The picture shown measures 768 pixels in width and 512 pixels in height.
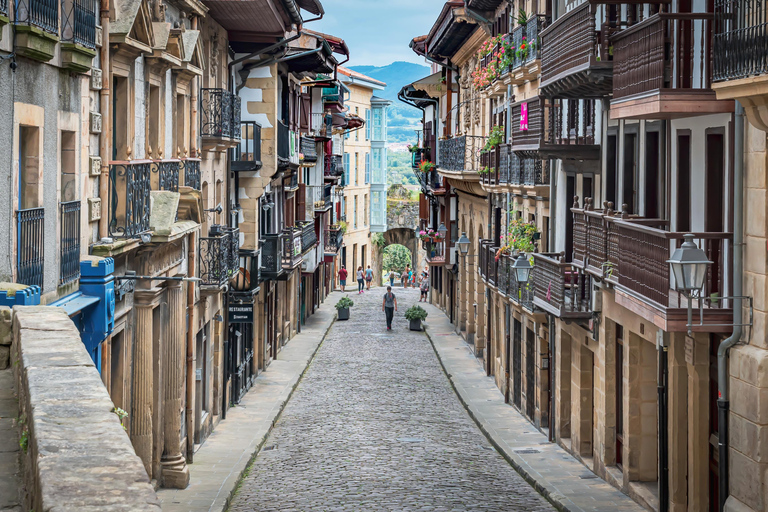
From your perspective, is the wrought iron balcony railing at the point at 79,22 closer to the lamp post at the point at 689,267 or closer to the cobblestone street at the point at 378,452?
the lamp post at the point at 689,267

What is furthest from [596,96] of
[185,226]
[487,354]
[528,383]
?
[487,354]

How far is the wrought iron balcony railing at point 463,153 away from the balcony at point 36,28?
2335cm

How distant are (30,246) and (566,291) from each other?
1102 cm

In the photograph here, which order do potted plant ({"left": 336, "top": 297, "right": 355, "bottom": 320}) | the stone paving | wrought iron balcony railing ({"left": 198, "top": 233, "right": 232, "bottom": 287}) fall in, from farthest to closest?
potted plant ({"left": 336, "top": 297, "right": 355, "bottom": 320}) < wrought iron balcony railing ({"left": 198, "top": 233, "right": 232, "bottom": 287}) < the stone paving

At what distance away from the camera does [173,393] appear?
1789 centimetres

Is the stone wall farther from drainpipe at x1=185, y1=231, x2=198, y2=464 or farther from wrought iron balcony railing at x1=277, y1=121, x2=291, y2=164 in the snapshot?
wrought iron balcony railing at x1=277, y1=121, x2=291, y2=164

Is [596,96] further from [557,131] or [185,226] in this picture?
[185,226]

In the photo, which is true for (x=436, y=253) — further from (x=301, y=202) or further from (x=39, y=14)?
(x=39, y=14)

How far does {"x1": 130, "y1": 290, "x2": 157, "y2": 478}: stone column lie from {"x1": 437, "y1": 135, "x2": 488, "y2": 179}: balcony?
62.1ft

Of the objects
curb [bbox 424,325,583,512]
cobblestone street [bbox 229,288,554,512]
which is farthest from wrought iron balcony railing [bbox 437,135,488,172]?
curb [bbox 424,325,583,512]

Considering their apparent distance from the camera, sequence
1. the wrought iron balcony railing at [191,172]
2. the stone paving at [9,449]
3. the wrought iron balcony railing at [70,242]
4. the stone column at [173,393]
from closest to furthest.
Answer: the stone paving at [9,449] → the wrought iron balcony railing at [70,242] → the stone column at [173,393] → the wrought iron balcony railing at [191,172]

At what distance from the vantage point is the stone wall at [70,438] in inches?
139

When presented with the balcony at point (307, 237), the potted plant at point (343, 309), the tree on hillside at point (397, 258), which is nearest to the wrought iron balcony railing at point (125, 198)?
the balcony at point (307, 237)

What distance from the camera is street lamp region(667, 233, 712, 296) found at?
36.0ft
